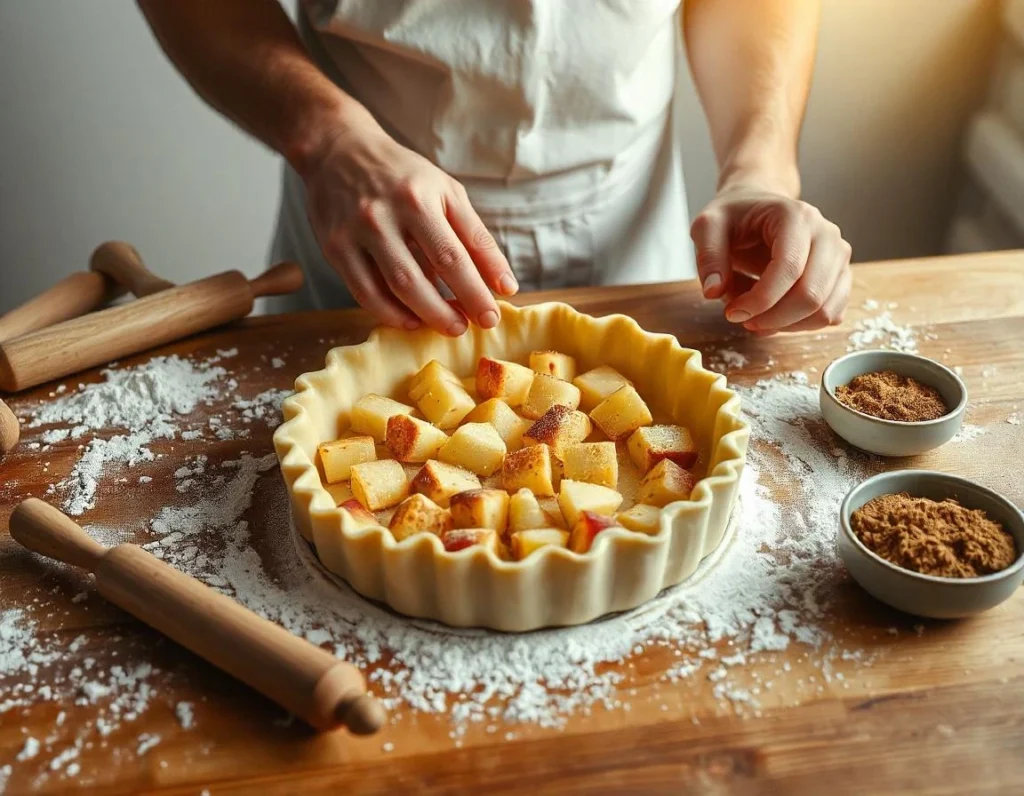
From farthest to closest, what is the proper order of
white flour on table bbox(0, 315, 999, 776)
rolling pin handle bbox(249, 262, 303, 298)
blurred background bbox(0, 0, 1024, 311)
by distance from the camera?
1. blurred background bbox(0, 0, 1024, 311)
2. rolling pin handle bbox(249, 262, 303, 298)
3. white flour on table bbox(0, 315, 999, 776)

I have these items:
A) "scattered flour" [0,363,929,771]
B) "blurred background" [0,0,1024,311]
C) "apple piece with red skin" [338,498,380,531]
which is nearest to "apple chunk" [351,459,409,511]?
"apple piece with red skin" [338,498,380,531]

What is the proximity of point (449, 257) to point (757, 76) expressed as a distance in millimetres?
936

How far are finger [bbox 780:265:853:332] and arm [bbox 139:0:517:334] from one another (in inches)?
21.8

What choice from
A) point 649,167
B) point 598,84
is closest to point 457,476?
point 598,84

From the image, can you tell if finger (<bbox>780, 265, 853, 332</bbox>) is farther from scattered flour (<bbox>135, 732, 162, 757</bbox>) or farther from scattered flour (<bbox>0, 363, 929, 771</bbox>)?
scattered flour (<bbox>135, 732, 162, 757</bbox>)

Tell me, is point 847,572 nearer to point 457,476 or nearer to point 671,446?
point 671,446

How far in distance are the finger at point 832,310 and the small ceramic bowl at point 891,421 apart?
88mm

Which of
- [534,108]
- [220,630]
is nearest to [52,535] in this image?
[220,630]

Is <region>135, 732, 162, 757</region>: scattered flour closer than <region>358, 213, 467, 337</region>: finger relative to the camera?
Yes

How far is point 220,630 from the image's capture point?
1216 mm

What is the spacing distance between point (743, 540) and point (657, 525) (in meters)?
0.21

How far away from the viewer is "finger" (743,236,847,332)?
5.77ft

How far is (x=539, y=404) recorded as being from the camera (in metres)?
1.65

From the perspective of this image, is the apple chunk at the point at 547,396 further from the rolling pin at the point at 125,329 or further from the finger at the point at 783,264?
the rolling pin at the point at 125,329
